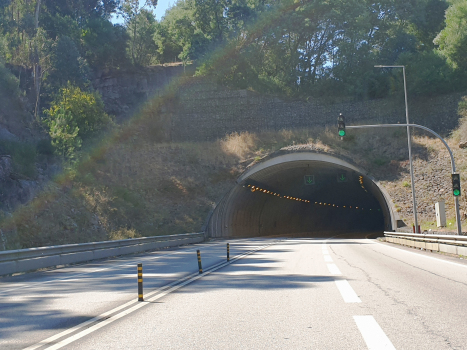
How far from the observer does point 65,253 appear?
19438mm

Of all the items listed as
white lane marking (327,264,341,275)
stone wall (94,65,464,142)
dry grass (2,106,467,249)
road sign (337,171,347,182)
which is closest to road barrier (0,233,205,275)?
dry grass (2,106,467,249)

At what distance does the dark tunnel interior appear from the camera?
47.2 m

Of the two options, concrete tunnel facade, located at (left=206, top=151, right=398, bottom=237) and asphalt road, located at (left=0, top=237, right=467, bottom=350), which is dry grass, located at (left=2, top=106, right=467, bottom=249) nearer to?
concrete tunnel facade, located at (left=206, top=151, right=398, bottom=237)

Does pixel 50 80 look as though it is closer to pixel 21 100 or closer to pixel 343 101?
pixel 21 100

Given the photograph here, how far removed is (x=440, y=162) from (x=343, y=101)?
13.2m

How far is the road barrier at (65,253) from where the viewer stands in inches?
633

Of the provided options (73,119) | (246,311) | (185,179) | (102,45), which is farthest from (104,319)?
(102,45)

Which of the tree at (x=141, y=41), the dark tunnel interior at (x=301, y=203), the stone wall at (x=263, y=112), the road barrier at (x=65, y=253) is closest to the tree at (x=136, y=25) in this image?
the tree at (x=141, y=41)

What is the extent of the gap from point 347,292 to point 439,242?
13.4 m

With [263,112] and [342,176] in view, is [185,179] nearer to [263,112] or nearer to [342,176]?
[263,112]

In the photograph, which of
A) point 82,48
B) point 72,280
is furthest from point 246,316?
point 82,48

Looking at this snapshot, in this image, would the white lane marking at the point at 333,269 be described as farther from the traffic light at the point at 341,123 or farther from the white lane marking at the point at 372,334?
the traffic light at the point at 341,123

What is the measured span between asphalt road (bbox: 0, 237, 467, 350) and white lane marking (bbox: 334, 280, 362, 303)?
0.02 meters

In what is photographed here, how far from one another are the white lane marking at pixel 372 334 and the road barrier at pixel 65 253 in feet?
39.4
